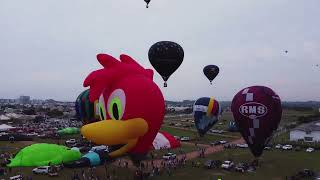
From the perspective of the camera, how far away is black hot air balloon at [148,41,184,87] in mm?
17484

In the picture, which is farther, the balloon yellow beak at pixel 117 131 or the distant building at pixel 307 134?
the distant building at pixel 307 134

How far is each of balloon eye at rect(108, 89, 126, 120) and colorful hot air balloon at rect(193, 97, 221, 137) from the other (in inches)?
683

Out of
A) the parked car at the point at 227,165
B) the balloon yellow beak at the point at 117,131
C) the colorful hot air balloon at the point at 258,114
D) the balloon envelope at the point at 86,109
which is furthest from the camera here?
the parked car at the point at 227,165

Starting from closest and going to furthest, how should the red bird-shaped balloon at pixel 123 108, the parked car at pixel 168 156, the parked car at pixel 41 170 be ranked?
the red bird-shaped balloon at pixel 123 108
the parked car at pixel 41 170
the parked car at pixel 168 156

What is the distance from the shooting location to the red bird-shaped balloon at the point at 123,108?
1241 cm

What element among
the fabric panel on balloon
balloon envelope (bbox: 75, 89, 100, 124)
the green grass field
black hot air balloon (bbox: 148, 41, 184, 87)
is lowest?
the green grass field

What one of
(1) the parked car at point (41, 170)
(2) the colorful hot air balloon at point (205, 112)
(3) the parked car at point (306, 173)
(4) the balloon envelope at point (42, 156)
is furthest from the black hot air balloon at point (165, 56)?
(2) the colorful hot air balloon at point (205, 112)

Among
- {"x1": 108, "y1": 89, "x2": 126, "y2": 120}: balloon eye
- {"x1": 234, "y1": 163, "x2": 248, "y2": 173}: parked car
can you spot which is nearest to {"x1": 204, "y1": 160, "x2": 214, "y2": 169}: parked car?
{"x1": 234, "y1": 163, "x2": 248, "y2": 173}: parked car

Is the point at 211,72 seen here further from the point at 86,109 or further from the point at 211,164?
the point at 86,109

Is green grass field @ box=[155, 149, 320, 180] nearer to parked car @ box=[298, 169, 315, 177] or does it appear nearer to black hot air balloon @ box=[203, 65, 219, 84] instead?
parked car @ box=[298, 169, 315, 177]

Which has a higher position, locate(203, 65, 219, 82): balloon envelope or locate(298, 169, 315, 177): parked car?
locate(203, 65, 219, 82): balloon envelope

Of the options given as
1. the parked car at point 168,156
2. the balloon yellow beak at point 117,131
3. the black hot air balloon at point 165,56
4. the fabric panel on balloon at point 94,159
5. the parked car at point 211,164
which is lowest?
the parked car at point 211,164

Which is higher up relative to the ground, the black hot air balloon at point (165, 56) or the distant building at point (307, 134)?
the black hot air balloon at point (165, 56)

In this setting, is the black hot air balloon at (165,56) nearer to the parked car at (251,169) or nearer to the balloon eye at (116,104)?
the balloon eye at (116,104)
